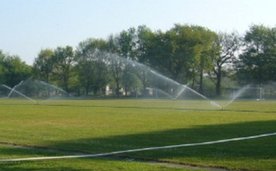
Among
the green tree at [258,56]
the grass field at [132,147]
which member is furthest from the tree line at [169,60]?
the grass field at [132,147]

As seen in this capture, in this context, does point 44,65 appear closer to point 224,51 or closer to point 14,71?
point 14,71

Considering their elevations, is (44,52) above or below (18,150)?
above

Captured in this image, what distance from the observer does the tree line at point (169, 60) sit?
126 meters

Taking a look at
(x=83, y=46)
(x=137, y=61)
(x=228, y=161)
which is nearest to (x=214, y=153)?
(x=228, y=161)

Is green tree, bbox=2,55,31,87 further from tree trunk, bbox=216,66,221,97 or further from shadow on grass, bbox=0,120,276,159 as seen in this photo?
shadow on grass, bbox=0,120,276,159

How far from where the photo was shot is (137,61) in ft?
459

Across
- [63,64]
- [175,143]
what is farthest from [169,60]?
[175,143]

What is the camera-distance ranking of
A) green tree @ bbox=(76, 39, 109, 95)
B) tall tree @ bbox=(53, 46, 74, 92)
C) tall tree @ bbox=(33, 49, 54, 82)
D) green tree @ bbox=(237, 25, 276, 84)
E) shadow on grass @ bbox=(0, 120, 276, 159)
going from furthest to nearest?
tall tree @ bbox=(33, 49, 54, 82) → tall tree @ bbox=(53, 46, 74, 92) → green tree @ bbox=(76, 39, 109, 95) → green tree @ bbox=(237, 25, 276, 84) → shadow on grass @ bbox=(0, 120, 276, 159)

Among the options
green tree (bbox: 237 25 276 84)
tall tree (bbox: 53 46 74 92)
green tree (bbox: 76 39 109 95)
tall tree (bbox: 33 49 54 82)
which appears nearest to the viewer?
green tree (bbox: 237 25 276 84)

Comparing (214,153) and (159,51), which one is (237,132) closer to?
(214,153)

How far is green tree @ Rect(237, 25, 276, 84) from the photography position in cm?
12100

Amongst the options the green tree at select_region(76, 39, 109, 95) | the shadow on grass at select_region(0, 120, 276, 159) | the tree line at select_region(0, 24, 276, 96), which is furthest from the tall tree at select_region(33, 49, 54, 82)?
the shadow on grass at select_region(0, 120, 276, 159)

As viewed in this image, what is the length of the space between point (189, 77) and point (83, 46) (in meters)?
32.7

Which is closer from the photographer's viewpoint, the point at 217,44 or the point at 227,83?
the point at 217,44
